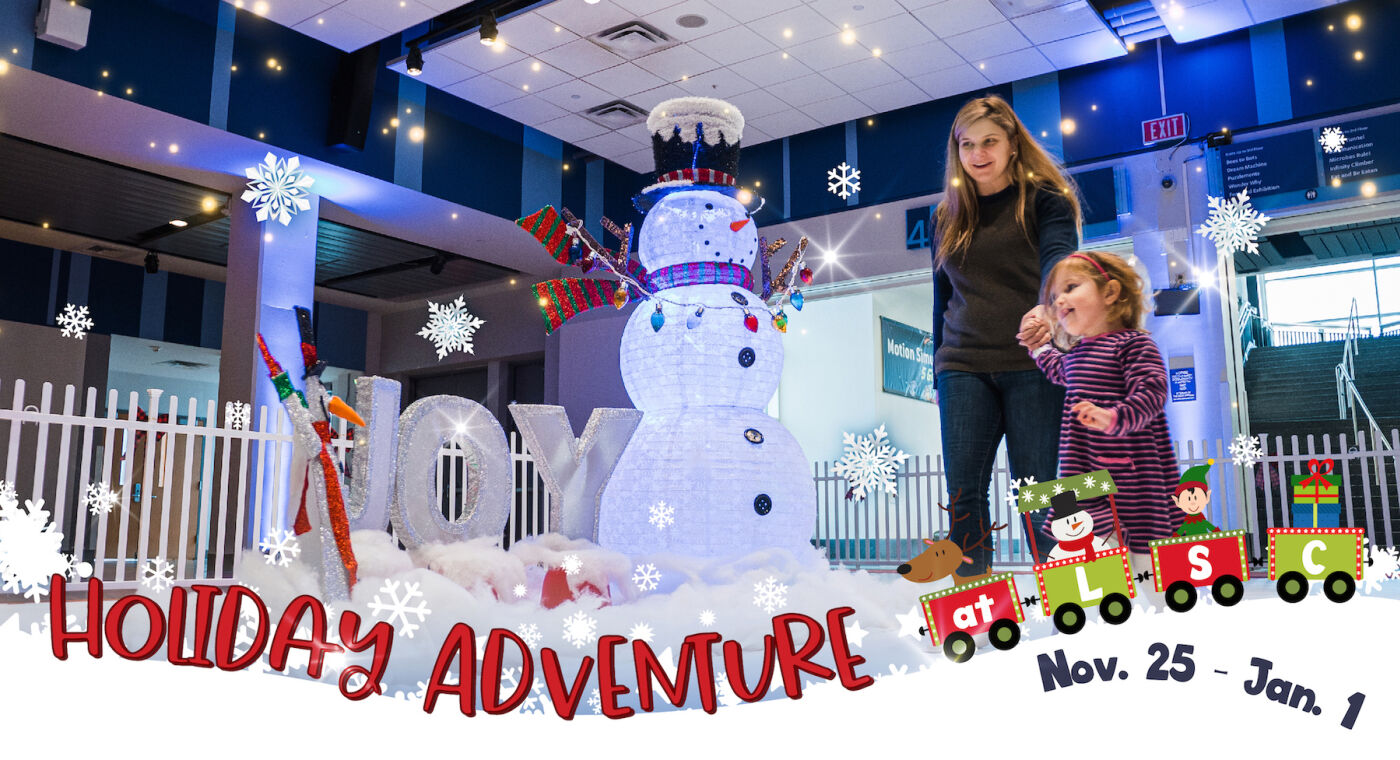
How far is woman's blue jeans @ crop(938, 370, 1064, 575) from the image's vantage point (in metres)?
2.26

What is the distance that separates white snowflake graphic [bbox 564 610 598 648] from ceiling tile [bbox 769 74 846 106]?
5.59 m

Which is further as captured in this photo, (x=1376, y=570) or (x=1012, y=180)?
(x=1012, y=180)

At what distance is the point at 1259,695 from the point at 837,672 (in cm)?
77

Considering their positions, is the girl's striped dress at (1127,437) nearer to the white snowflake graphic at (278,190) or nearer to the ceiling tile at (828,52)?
the ceiling tile at (828,52)

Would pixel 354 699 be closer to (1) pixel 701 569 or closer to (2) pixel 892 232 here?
(1) pixel 701 569

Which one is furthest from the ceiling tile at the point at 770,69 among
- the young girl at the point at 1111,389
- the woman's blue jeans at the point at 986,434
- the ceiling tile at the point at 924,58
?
the young girl at the point at 1111,389

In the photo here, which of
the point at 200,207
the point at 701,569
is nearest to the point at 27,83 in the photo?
the point at 200,207

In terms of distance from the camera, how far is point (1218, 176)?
666cm

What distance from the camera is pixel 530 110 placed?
7969 millimetres

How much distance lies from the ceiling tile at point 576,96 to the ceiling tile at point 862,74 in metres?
1.66

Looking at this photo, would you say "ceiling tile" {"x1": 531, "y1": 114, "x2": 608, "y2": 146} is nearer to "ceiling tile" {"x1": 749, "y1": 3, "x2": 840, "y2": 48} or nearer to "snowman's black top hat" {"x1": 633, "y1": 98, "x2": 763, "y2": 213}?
"ceiling tile" {"x1": 749, "y1": 3, "x2": 840, "y2": 48}

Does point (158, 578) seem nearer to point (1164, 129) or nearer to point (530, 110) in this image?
point (530, 110)

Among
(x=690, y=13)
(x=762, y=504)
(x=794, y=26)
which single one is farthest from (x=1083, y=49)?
(x=762, y=504)

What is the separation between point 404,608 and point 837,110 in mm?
6186
